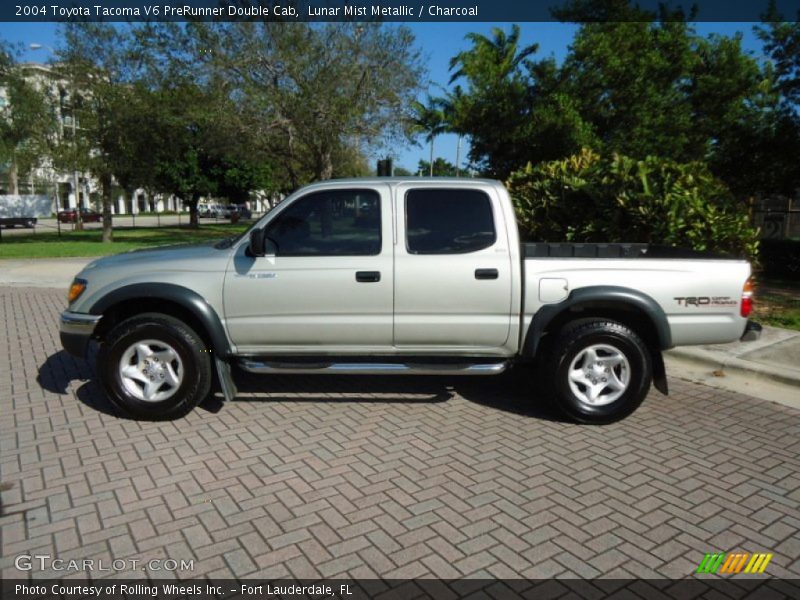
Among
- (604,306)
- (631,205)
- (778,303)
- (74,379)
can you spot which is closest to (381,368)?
(604,306)

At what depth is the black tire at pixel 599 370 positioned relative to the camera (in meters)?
4.69

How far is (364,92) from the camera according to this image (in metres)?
20.1

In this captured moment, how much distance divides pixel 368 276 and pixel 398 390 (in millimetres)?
1398

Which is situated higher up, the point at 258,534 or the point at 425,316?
the point at 425,316

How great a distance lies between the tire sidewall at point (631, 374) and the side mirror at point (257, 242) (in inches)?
96.2

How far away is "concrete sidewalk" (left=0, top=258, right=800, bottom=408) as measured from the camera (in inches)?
227

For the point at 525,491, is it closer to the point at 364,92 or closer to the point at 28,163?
the point at 364,92

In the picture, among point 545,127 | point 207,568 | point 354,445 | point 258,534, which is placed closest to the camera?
point 207,568

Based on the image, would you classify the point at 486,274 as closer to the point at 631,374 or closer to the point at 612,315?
the point at 612,315

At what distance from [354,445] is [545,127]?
9.51 metres

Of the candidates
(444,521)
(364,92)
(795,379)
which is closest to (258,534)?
(444,521)

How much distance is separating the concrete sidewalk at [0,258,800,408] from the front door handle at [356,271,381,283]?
11.4 ft

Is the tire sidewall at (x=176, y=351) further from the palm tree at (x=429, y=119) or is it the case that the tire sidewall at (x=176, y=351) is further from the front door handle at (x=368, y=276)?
the palm tree at (x=429, y=119)
